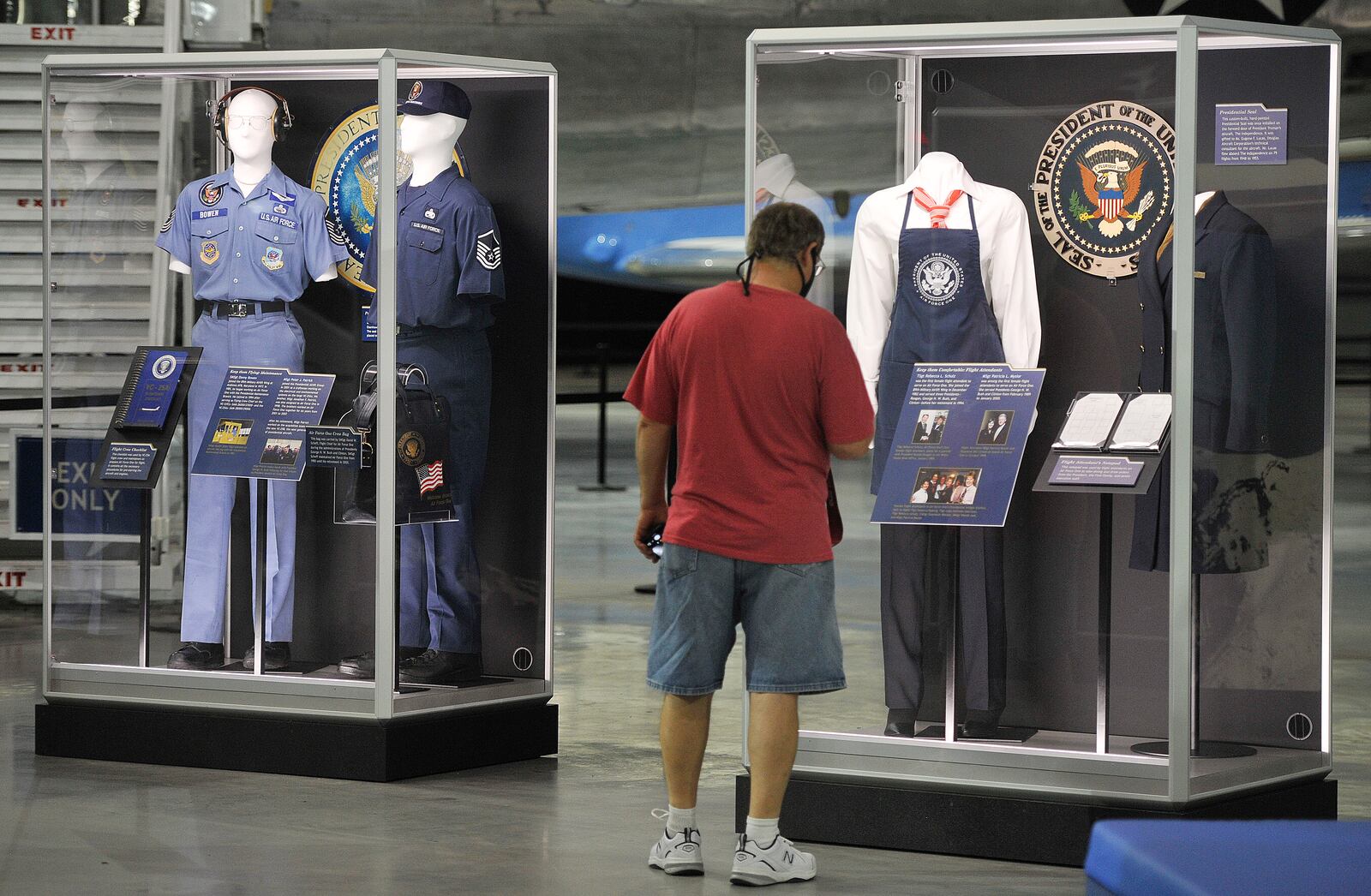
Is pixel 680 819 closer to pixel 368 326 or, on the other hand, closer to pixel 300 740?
pixel 300 740

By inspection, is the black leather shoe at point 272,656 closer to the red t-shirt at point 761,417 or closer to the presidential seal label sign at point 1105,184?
the red t-shirt at point 761,417

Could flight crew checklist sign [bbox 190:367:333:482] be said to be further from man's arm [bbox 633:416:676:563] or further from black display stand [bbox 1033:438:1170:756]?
black display stand [bbox 1033:438:1170:756]

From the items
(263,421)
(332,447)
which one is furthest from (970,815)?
(263,421)

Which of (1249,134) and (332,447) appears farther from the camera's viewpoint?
(332,447)

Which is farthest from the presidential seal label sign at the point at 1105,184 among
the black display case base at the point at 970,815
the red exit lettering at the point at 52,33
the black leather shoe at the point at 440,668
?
the red exit lettering at the point at 52,33

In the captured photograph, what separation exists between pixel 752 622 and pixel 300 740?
1.61m

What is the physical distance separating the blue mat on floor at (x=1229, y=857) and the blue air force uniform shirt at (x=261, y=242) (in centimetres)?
282

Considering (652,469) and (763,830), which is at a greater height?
(652,469)

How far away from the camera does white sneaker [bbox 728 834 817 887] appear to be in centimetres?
372

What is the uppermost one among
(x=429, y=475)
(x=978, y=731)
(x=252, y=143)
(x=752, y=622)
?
(x=252, y=143)

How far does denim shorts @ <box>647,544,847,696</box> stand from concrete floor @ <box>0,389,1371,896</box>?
429mm

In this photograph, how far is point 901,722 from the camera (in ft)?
13.7

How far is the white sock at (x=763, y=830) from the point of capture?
3721mm

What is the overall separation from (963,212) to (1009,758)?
1226 millimetres
